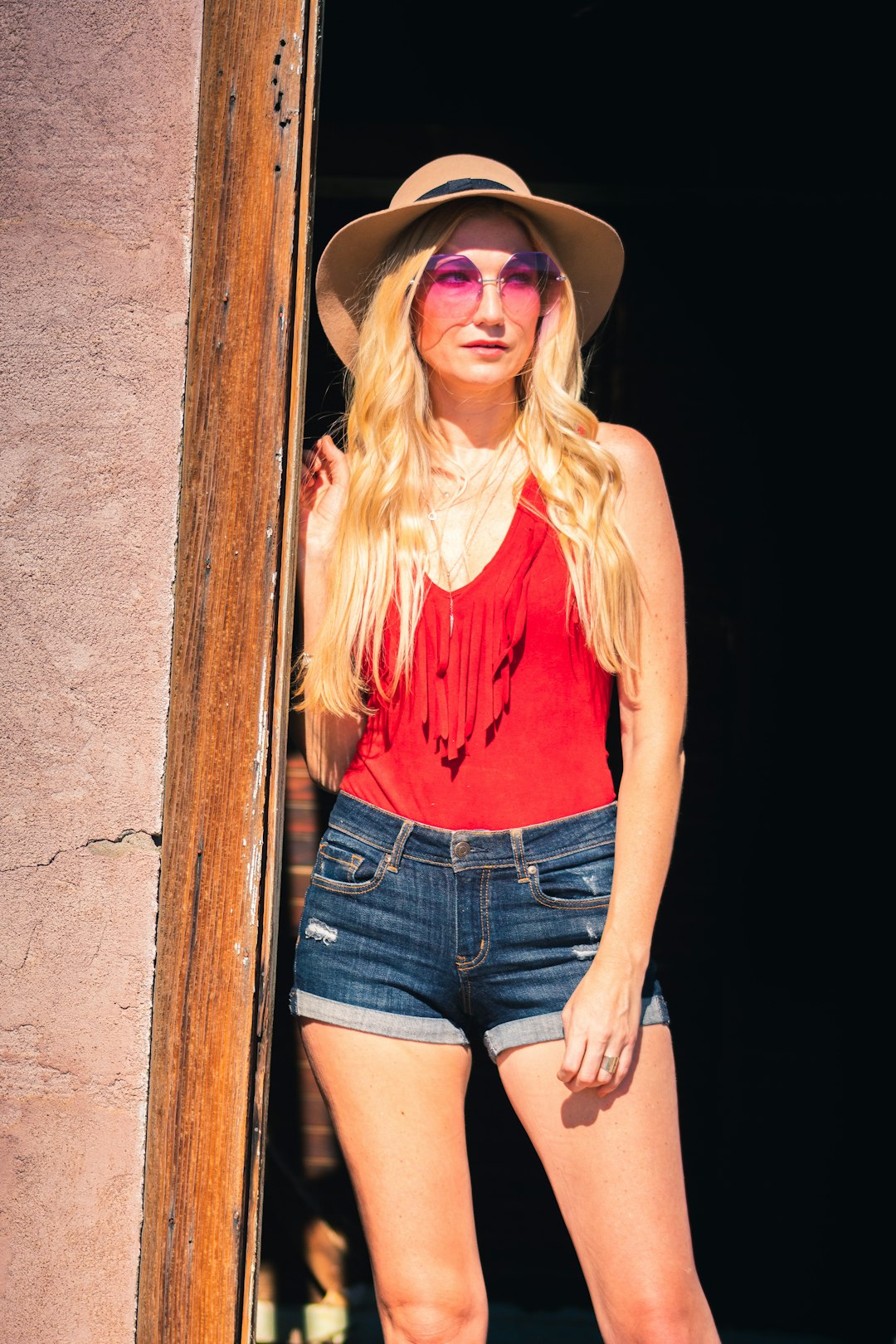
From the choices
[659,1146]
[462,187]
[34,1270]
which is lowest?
[34,1270]

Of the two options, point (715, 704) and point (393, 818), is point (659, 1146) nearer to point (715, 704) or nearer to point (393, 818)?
point (393, 818)

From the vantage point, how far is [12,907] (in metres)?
1.93

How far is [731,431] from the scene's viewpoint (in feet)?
13.0

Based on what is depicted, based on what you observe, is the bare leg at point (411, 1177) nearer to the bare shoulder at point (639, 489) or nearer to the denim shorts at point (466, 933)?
the denim shorts at point (466, 933)

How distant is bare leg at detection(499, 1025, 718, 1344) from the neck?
1.02 m

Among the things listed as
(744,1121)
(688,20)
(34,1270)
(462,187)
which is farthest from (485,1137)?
(688,20)

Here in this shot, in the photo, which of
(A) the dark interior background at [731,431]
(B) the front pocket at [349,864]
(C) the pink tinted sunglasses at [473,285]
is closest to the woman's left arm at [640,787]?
(C) the pink tinted sunglasses at [473,285]

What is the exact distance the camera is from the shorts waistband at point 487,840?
74.3 inches

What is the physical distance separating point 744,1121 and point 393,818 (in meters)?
2.27

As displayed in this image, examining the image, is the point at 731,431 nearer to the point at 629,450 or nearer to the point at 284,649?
the point at 629,450

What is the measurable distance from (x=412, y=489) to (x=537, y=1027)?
2.94 feet

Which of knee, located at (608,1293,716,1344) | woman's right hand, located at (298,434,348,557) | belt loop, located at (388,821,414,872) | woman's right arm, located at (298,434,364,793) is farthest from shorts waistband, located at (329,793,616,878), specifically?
knee, located at (608,1293,716,1344)

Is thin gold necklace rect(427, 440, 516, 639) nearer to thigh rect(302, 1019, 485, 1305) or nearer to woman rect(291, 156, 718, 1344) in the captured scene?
woman rect(291, 156, 718, 1344)

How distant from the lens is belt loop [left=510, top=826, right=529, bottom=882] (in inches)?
73.7
